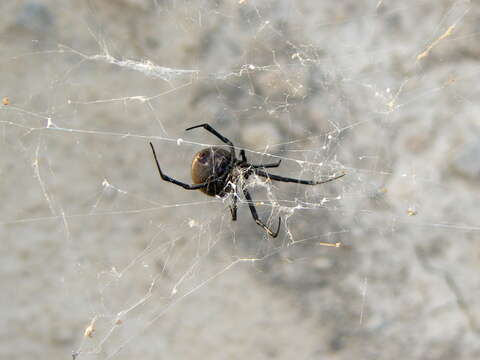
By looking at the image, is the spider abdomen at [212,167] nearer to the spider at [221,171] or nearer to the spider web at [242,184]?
the spider at [221,171]

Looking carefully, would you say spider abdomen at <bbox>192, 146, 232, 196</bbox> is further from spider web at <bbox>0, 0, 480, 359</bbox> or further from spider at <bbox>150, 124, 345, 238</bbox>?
spider web at <bbox>0, 0, 480, 359</bbox>

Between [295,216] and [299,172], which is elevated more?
[299,172]

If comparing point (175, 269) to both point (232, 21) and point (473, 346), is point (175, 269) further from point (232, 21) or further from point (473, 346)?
point (473, 346)

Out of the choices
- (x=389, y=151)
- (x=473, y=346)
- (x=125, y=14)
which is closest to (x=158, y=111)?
(x=125, y=14)

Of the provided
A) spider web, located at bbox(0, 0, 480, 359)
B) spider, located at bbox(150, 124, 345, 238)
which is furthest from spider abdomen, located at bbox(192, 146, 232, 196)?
spider web, located at bbox(0, 0, 480, 359)

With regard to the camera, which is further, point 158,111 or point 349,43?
point 158,111

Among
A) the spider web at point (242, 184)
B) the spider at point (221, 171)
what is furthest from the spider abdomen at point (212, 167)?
the spider web at point (242, 184)

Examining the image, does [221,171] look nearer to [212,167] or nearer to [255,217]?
[212,167]
